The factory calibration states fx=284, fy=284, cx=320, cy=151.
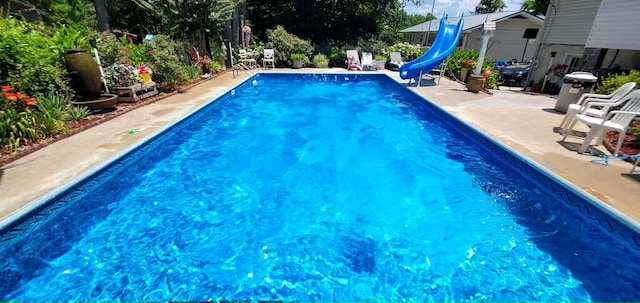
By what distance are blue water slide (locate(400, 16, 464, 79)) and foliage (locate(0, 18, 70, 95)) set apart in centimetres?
1010

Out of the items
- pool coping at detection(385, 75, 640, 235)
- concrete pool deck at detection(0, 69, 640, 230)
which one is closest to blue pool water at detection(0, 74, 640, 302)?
pool coping at detection(385, 75, 640, 235)

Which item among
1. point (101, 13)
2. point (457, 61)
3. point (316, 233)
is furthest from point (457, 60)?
point (101, 13)

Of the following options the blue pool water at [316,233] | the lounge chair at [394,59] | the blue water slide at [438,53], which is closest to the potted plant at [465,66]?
the blue water slide at [438,53]

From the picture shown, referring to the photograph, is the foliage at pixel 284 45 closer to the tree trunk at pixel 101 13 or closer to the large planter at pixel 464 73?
the tree trunk at pixel 101 13

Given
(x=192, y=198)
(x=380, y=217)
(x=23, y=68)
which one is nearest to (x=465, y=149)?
(x=380, y=217)

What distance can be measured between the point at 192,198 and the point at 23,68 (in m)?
3.68

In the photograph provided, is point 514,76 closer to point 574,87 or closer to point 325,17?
point 574,87

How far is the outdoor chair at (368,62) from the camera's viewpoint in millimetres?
15023

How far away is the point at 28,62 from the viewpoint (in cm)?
474

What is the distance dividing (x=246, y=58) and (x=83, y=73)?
8.85 meters

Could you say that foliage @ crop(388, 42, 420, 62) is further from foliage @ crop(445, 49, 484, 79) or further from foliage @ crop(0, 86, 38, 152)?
foliage @ crop(0, 86, 38, 152)

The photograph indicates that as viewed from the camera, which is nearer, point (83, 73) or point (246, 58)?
point (83, 73)

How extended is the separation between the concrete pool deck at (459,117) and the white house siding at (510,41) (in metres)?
17.1

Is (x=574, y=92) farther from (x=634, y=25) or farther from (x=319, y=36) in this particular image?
(x=319, y=36)
